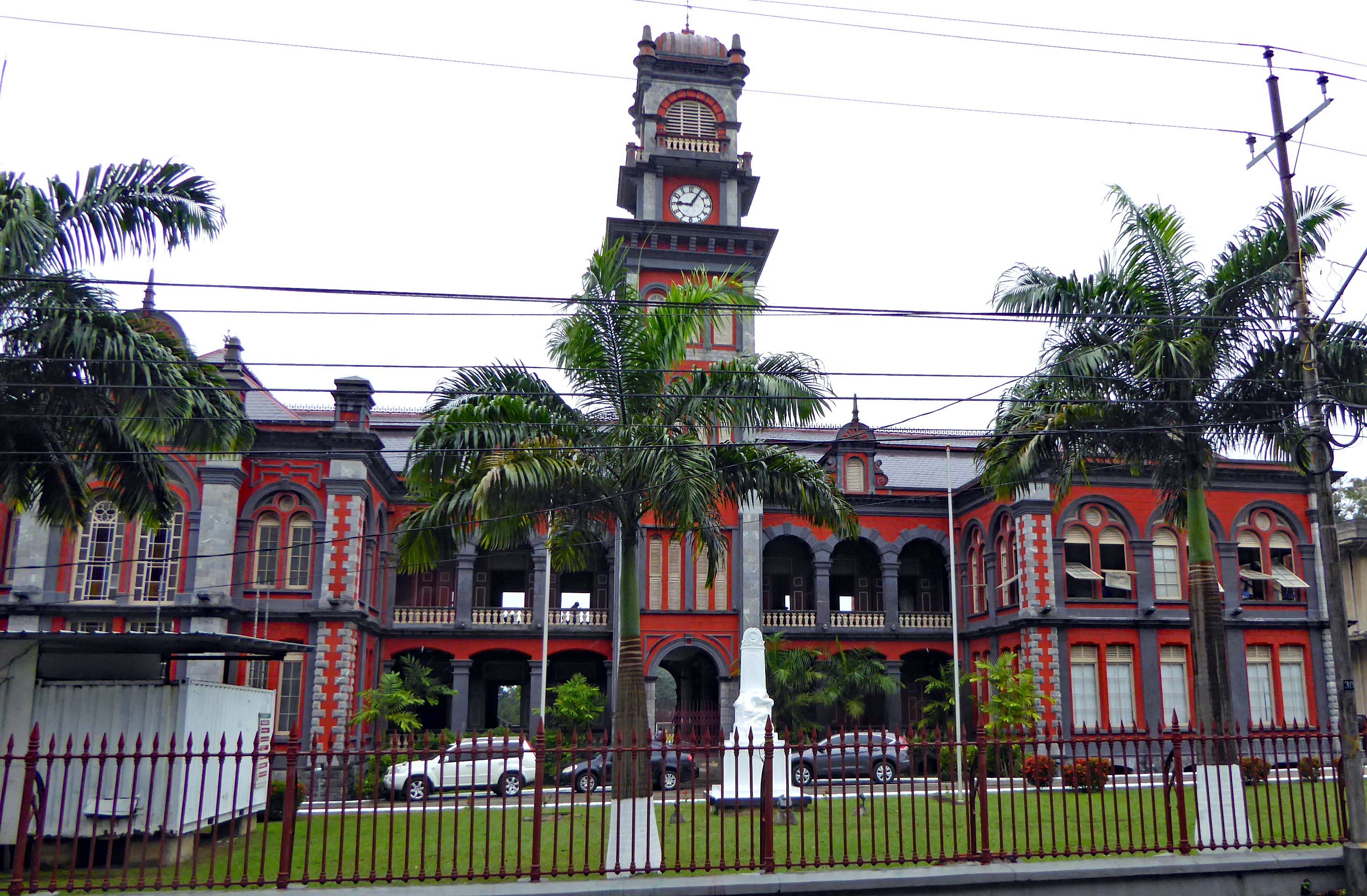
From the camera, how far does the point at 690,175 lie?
119 feet

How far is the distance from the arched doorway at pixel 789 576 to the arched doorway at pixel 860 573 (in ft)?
3.30

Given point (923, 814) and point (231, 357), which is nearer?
point (923, 814)

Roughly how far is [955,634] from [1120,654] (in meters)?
7.20

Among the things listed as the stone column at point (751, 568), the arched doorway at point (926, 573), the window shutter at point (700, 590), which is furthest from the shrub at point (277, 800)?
the arched doorway at point (926, 573)

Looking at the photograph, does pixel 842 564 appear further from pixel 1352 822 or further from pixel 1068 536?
pixel 1352 822

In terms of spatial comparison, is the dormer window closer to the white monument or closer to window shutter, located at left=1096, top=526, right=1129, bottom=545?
window shutter, located at left=1096, top=526, right=1129, bottom=545

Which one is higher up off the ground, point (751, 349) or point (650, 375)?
point (751, 349)

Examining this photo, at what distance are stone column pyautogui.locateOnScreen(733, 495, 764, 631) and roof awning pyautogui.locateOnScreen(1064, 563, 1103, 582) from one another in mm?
9176

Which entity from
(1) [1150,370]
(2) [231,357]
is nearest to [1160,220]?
(1) [1150,370]

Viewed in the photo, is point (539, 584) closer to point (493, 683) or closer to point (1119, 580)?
point (493, 683)

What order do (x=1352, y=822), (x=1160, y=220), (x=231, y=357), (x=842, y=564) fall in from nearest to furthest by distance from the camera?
(x=1352, y=822)
(x=1160, y=220)
(x=231, y=357)
(x=842, y=564)

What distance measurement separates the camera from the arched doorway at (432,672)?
3356 centimetres

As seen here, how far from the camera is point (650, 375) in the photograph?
14.4 meters

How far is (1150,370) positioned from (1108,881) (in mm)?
7289
